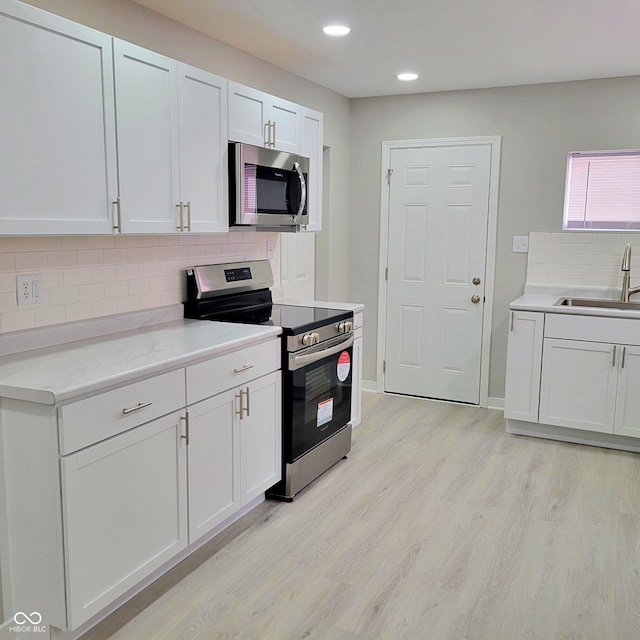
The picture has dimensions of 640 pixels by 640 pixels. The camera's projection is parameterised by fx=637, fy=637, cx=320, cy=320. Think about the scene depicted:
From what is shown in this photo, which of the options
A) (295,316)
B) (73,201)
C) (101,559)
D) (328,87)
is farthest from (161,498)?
(328,87)

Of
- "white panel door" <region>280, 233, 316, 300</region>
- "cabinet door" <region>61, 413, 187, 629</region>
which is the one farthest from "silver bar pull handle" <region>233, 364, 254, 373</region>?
"white panel door" <region>280, 233, 316, 300</region>

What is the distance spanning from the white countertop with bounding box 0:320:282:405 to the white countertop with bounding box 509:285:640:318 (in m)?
1.91

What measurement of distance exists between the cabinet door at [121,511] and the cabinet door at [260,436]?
1.43ft

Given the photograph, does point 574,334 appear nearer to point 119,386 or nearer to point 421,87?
point 421,87

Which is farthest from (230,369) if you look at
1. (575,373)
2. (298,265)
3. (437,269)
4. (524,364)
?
(437,269)

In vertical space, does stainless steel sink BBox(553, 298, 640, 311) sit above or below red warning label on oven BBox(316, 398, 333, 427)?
above

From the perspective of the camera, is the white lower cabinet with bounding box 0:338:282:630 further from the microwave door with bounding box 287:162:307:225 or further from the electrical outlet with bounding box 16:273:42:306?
the microwave door with bounding box 287:162:307:225

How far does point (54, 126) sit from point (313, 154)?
1990mm

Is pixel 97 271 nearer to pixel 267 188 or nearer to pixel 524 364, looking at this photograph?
pixel 267 188

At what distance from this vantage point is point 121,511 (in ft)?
7.18

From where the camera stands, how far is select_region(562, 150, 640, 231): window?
14.5ft

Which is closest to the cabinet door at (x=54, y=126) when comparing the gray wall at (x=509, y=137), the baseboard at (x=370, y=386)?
the gray wall at (x=509, y=137)

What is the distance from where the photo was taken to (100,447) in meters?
2.07

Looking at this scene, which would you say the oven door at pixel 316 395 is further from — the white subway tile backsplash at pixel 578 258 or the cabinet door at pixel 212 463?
the white subway tile backsplash at pixel 578 258
